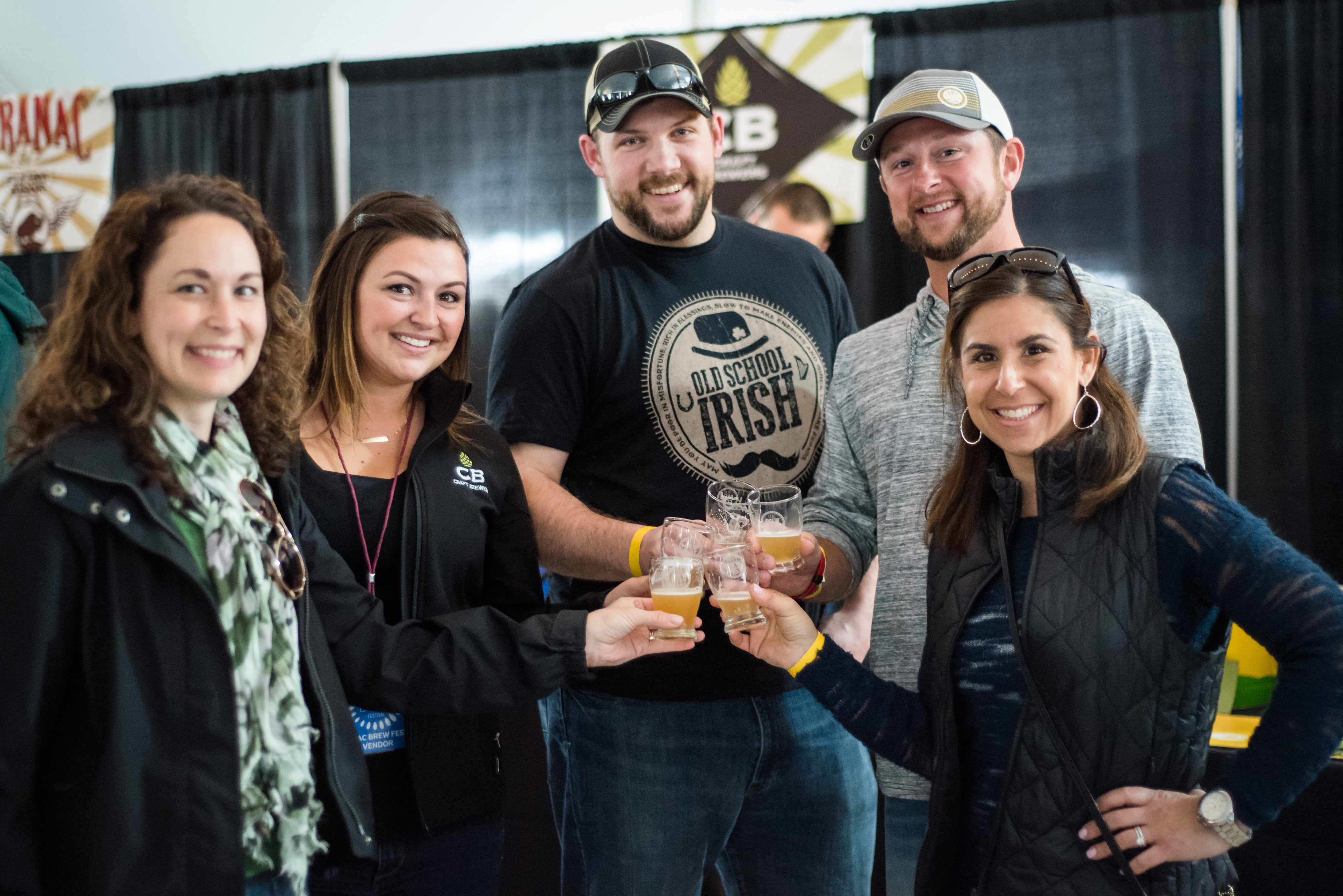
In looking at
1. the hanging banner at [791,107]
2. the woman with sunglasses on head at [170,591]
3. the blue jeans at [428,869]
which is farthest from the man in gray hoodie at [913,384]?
the hanging banner at [791,107]

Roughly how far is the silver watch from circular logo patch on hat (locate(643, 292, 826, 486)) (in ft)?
3.67

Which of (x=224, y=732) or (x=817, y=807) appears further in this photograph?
(x=817, y=807)

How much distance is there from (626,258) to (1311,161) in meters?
3.71

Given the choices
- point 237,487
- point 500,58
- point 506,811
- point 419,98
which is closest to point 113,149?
point 419,98

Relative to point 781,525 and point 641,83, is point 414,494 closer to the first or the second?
point 781,525

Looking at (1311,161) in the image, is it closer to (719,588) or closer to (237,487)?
(719,588)

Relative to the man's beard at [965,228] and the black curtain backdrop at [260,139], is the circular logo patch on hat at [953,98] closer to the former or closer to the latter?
the man's beard at [965,228]

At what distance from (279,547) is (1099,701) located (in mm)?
1227

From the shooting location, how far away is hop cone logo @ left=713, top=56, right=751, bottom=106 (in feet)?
16.4

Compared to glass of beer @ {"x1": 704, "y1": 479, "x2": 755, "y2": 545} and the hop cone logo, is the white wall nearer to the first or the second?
the hop cone logo

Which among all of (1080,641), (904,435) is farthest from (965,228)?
(1080,641)

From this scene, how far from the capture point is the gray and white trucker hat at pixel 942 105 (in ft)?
7.13

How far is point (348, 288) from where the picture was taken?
6.23 feet

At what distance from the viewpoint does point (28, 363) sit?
176cm
